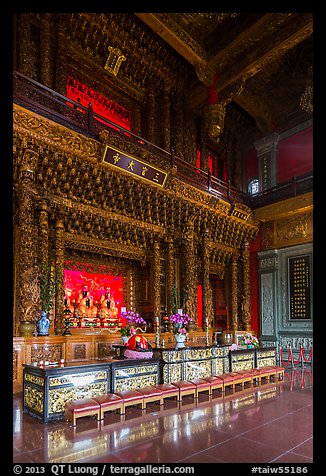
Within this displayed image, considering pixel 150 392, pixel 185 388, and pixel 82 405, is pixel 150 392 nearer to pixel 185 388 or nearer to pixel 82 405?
pixel 185 388

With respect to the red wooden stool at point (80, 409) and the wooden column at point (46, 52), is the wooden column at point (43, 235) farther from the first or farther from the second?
the red wooden stool at point (80, 409)

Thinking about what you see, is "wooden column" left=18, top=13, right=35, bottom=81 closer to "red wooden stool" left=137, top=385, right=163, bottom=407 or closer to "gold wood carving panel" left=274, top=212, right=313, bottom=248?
"red wooden stool" left=137, top=385, right=163, bottom=407

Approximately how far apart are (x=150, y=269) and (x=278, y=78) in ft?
19.8

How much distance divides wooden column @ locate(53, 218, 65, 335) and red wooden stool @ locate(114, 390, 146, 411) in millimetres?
2499

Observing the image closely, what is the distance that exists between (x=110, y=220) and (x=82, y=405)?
13.2 ft

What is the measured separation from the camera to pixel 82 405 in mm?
3400

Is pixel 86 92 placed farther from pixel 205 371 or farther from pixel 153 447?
pixel 153 447

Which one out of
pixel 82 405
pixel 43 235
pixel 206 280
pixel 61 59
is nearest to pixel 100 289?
pixel 43 235

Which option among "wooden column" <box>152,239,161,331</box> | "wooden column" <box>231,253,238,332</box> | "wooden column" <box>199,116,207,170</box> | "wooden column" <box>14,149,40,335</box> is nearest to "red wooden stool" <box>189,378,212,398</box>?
"wooden column" <box>14,149,40,335</box>

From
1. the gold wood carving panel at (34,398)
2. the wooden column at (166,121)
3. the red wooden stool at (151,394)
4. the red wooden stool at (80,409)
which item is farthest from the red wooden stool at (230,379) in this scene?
the wooden column at (166,121)

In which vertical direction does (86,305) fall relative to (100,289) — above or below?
below

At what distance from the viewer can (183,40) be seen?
705cm

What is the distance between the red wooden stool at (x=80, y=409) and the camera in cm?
334

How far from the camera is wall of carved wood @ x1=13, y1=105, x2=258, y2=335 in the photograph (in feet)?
17.5
